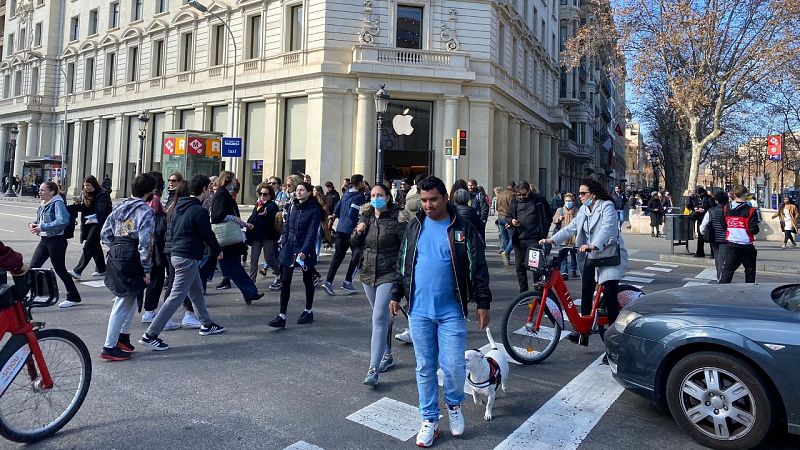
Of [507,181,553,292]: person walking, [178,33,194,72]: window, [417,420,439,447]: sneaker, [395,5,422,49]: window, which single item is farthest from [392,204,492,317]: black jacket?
[178,33,194,72]: window

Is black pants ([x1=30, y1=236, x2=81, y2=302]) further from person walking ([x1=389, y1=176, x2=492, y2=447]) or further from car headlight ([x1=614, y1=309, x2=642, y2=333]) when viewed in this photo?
car headlight ([x1=614, y1=309, x2=642, y2=333])

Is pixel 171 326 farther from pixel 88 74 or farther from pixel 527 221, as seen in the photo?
pixel 88 74

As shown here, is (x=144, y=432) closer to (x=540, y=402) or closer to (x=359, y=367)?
(x=359, y=367)

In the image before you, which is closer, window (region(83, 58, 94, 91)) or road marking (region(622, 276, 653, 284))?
road marking (region(622, 276, 653, 284))

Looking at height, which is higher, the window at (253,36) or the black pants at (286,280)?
the window at (253,36)

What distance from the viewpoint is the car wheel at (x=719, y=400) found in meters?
3.56

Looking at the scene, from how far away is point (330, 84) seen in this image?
89.9ft

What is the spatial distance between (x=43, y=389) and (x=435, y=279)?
2830mm

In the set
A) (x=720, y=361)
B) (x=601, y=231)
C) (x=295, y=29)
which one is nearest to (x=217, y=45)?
(x=295, y=29)

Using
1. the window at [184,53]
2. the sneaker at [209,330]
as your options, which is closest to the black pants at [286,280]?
the sneaker at [209,330]

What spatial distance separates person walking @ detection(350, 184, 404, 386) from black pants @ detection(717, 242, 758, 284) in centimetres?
606

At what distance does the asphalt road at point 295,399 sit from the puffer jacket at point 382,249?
3.21 ft

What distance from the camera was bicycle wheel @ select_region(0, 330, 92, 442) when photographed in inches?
140

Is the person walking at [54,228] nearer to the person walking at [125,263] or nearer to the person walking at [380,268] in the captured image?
the person walking at [125,263]
